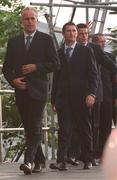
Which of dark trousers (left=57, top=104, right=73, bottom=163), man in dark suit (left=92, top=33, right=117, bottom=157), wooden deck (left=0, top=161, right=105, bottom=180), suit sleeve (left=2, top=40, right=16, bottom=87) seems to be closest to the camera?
wooden deck (left=0, top=161, right=105, bottom=180)

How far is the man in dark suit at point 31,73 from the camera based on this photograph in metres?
6.25

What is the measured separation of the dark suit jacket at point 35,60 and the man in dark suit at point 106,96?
5.90 ft

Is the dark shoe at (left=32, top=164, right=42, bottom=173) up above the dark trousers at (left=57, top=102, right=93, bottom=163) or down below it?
below

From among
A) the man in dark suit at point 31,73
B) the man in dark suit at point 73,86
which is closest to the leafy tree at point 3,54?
the man in dark suit at point 73,86

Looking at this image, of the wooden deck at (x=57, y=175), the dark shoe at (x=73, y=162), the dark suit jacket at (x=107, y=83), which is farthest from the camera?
the dark suit jacket at (x=107, y=83)

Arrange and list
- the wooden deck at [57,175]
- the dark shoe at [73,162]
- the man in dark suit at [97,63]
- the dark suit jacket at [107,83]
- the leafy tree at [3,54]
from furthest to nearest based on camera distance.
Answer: the leafy tree at [3,54] < the dark suit jacket at [107,83] < the dark shoe at [73,162] < the man in dark suit at [97,63] < the wooden deck at [57,175]

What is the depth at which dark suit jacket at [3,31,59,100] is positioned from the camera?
626 cm

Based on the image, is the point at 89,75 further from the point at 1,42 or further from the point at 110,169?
the point at 1,42

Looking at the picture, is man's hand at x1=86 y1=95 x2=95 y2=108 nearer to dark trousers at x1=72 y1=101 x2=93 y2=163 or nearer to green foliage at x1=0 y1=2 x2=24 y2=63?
dark trousers at x1=72 y1=101 x2=93 y2=163

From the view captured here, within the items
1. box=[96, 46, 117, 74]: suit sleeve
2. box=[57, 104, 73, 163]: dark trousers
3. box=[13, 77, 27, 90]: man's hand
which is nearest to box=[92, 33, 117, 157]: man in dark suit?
box=[96, 46, 117, 74]: suit sleeve

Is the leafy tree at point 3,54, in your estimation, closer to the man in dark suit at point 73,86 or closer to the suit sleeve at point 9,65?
the man in dark suit at point 73,86

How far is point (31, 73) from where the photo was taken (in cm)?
636

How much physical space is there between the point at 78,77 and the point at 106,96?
4.80ft

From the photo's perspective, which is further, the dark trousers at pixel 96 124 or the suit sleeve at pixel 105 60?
the dark trousers at pixel 96 124
